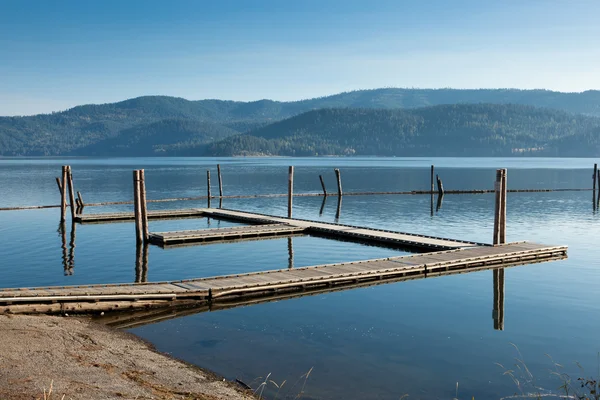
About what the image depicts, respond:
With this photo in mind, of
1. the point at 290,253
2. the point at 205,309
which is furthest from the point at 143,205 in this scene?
the point at 205,309

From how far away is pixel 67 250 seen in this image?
2766 centimetres

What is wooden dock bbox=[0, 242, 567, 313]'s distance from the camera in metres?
15.7

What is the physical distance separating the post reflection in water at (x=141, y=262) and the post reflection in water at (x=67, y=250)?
2251 mm

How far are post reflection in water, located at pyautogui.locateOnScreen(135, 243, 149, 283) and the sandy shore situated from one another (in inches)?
284

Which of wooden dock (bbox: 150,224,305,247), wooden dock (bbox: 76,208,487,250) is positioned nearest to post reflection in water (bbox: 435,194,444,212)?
wooden dock (bbox: 76,208,487,250)

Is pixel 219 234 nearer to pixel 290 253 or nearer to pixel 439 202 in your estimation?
Answer: pixel 290 253

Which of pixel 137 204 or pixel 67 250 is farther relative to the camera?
pixel 67 250

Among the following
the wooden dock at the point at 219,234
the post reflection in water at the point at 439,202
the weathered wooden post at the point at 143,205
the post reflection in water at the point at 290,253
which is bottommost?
the post reflection in water at the point at 290,253

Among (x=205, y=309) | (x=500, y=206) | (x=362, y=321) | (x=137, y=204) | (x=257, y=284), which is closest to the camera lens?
(x=362, y=321)

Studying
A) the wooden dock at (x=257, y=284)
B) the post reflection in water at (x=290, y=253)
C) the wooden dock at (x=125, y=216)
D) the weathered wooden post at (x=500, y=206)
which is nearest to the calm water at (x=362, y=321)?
the post reflection in water at (x=290, y=253)

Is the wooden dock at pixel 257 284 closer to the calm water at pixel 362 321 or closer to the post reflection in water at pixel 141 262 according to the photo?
the calm water at pixel 362 321

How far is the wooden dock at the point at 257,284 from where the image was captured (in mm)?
15727

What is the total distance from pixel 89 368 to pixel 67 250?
1736 centimetres

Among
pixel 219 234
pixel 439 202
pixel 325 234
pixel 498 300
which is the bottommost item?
pixel 498 300
